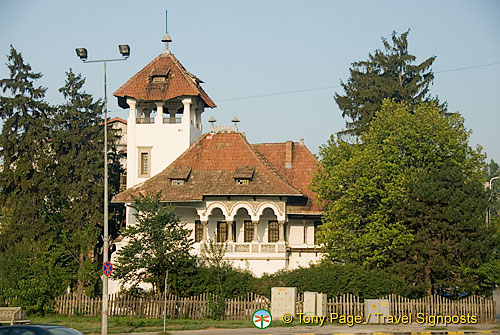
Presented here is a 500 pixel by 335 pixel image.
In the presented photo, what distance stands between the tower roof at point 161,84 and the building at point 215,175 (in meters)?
0.06

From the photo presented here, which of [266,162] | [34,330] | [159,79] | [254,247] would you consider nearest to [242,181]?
[266,162]

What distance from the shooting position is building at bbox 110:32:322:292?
140ft

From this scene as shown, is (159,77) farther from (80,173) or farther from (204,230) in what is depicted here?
→ (204,230)

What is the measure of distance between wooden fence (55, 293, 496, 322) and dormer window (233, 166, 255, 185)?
28.0 ft

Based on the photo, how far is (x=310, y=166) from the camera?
47375mm

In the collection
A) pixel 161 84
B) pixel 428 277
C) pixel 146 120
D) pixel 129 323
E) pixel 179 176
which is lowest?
pixel 129 323

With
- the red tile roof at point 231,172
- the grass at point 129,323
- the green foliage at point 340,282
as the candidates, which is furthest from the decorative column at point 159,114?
the grass at point 129,323

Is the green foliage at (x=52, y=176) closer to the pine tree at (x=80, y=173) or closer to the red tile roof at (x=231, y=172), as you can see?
the pine tree at (x=80, y=173)

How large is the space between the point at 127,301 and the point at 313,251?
41.6ft

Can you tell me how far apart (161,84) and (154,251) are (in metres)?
14.5

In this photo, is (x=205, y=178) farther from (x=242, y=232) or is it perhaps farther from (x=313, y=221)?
(x=313, y=221)

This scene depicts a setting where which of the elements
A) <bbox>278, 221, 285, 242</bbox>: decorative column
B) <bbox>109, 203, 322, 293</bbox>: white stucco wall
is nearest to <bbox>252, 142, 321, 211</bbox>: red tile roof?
<bbox>109, 203, 322, 293</bbox>: white stucco wall

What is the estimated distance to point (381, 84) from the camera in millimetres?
54719

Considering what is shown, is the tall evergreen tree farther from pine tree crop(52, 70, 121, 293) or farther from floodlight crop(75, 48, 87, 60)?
floodlight crop(75, 48, 87, 60)
